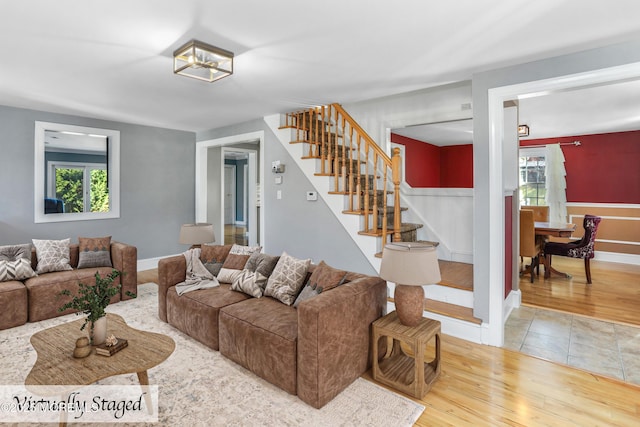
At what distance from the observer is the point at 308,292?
2627 millimetres

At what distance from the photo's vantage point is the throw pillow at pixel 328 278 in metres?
2.53

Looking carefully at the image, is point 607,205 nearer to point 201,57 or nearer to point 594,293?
point 594,293

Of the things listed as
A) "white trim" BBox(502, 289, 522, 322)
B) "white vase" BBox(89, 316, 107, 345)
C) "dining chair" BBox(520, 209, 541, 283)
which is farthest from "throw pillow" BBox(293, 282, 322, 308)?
"dining chair" BBox(520, 209, 541, 283)

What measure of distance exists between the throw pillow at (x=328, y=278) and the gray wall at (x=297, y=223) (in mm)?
1402

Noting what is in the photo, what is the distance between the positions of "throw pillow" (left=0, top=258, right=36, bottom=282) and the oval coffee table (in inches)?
69.3

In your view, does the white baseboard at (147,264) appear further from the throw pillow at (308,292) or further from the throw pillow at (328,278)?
the throw pillow at (328,278)

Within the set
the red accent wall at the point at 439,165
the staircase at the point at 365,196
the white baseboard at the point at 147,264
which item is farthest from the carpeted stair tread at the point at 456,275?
the white baseboard at the point at 147,264

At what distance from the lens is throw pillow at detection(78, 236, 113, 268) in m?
4.05

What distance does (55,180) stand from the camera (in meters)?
4.79

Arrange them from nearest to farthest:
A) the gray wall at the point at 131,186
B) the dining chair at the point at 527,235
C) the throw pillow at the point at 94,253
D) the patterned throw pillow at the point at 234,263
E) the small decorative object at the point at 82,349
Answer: the small decorative object at the point at 82,349 < the patterned throw pillow at the point at 234,263 < the throw pillow at the point at 94,253 < the gray wall at the point at 131,186 < the dining chair at the point at 527,235

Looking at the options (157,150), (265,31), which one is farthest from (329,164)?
(157,150)

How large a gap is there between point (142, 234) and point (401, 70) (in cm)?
483

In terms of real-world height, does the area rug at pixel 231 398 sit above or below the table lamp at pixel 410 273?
below

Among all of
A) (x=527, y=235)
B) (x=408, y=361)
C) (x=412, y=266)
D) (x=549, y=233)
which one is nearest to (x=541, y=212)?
(x=549, y=233)
